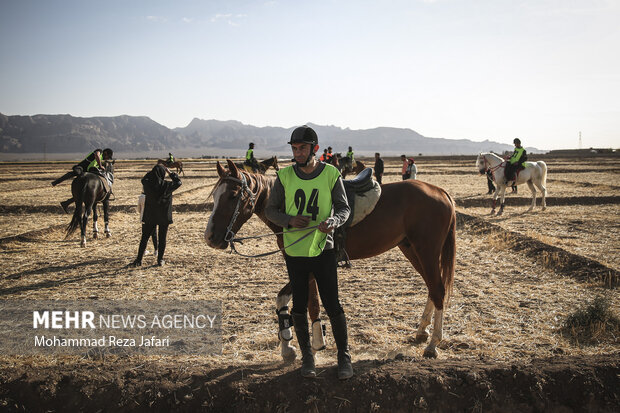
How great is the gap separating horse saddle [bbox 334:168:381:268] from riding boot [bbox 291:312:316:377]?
0.96 meters

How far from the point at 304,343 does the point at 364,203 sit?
1720mm

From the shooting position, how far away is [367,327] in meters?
5.23

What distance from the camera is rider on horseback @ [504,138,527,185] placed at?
14445 millimetres

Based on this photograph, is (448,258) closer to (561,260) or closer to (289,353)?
(289,353)

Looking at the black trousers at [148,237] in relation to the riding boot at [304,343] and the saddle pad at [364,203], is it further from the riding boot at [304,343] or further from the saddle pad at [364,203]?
the riding boot at [304,343]

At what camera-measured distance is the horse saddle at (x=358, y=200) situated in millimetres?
4289

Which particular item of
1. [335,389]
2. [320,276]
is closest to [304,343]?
[335,389]

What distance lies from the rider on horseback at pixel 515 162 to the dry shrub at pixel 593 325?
35.1 ft

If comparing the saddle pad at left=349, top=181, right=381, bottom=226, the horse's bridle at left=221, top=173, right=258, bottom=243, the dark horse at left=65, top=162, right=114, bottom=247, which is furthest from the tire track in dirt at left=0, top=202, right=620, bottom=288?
the horse's bridle at left=221, top=173, right=258, bottom=243

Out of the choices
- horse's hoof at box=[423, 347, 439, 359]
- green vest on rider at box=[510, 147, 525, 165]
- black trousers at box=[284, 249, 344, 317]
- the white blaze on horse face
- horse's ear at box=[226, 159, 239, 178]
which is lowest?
horse's hoof at box=[423, 347, 439, 359]

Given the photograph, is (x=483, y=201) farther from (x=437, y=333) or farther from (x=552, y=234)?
(x=437, y=333)

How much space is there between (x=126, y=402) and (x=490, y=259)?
7.81 metres

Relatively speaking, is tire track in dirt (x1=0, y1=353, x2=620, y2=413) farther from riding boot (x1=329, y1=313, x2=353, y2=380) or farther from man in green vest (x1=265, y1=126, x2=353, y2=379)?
man in green vest (x1=265, y1=126, x2=353, y2=379)

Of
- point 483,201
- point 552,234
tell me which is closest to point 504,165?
point 483,201
